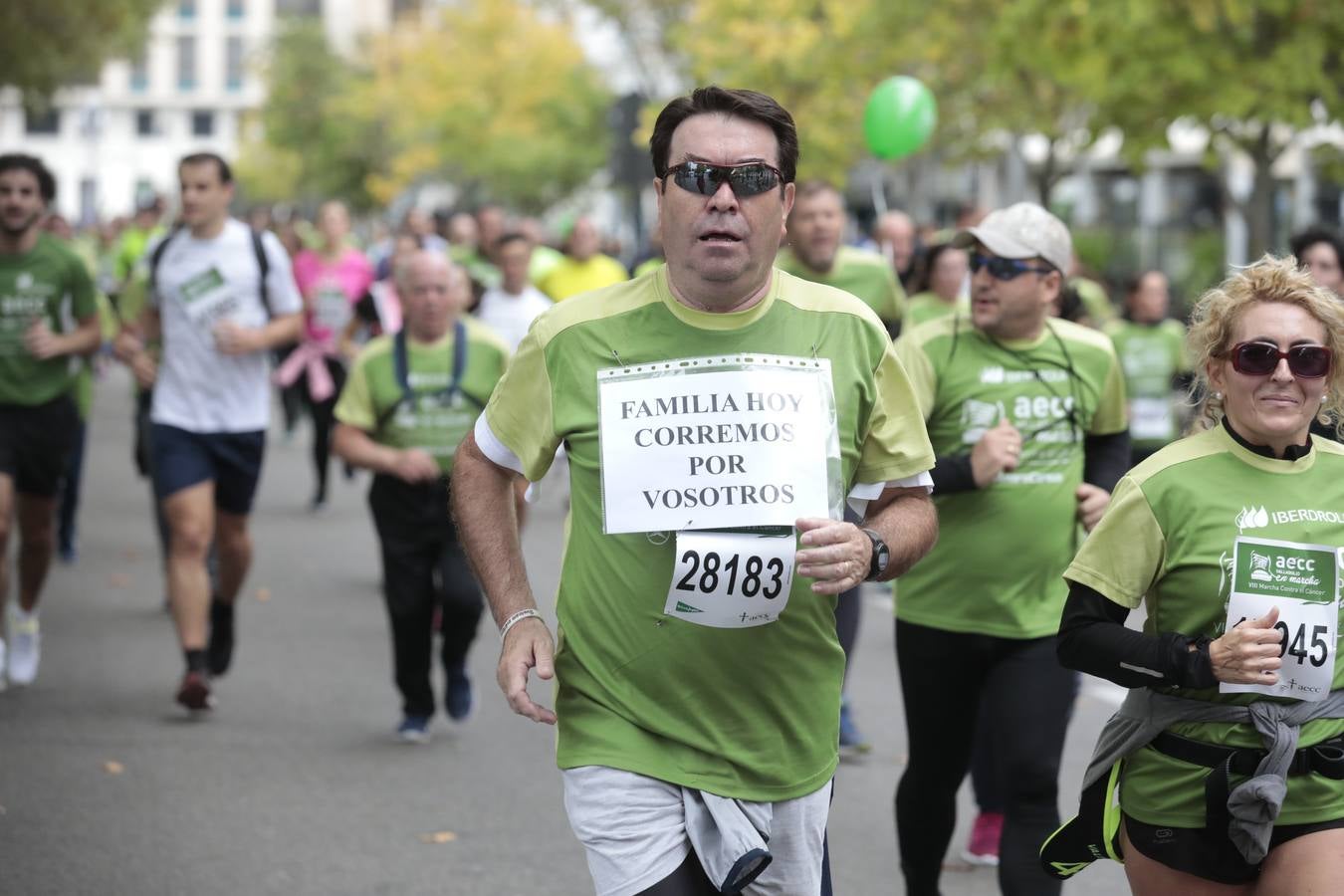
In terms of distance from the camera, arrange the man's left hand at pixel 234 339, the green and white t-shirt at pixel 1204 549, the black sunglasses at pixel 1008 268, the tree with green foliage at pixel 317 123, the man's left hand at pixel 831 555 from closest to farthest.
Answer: the man's left hand at pixel 831 555 < the green and white t-shirt at pixel 1204 549 < the black sunglasses at pixel 1008 268 < the man's left hand at pixel 234 339 < the tree with green foliage at pixel 317 123

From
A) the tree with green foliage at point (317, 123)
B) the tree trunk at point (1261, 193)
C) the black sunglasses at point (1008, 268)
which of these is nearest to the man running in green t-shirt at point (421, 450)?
the black sunglasses at point (1008, 268)

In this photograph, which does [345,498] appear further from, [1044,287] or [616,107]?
[1044,287]

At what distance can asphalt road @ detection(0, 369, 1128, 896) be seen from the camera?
20.3 feet

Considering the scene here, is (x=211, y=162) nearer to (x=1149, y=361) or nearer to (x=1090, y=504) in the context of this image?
(x=1090, y=504)

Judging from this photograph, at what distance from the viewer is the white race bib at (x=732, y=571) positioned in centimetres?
362

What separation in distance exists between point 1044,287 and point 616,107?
15.2 meters

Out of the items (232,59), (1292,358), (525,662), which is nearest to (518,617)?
(525,662)

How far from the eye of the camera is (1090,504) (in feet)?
17.5

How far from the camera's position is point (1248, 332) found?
3949 millimetres

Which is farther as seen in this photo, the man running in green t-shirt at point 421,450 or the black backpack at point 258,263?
the black backpack at point 258,263

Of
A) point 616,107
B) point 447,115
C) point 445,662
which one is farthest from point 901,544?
point 447,115

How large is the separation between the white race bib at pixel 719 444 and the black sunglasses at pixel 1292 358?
0.84 m

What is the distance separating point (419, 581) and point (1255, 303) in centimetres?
457

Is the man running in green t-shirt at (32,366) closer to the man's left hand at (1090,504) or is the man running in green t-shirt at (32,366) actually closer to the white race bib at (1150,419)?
the man's left hand at (1090,504)
